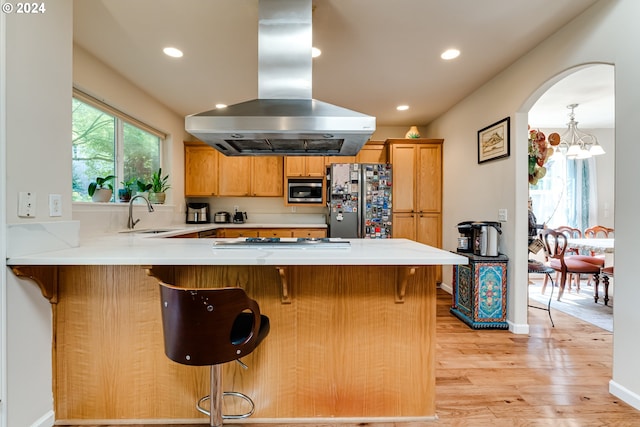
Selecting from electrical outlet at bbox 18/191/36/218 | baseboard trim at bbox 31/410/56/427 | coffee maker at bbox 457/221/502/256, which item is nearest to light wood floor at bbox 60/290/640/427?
coffee maker at bbox 457/221/502/256

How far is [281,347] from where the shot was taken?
1.67 metres

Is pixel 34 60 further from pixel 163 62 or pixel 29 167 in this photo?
pixel 163 62

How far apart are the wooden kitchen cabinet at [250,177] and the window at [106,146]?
1.02 meters

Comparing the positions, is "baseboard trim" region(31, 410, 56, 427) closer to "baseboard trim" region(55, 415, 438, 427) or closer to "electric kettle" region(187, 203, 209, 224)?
"baseboard trim" region(55, 415, 438, 427)

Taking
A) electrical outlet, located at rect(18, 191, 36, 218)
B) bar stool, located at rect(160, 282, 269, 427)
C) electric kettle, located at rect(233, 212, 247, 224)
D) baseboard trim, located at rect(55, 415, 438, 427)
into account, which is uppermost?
electrical outlet, located at rect(18, 191, 36, 218)

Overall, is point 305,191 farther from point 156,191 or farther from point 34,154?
point 34,154

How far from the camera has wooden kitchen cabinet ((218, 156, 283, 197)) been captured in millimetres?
4598

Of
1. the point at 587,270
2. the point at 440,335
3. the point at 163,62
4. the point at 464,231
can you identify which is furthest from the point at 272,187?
the point at 587,270

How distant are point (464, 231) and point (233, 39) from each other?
2897mm

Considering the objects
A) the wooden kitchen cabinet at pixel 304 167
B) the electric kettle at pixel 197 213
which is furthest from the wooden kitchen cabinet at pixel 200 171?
the wooden kitchen cabinet at pixel 304 167

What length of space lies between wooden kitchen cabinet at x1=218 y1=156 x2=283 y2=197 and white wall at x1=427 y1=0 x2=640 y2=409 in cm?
256

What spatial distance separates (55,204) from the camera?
1.62 metres

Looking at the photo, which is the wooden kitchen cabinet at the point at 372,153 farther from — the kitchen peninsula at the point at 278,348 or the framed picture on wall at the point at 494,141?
the kitchen peninsula at the point at 278,348

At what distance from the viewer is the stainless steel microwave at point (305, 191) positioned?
14.9 ft
